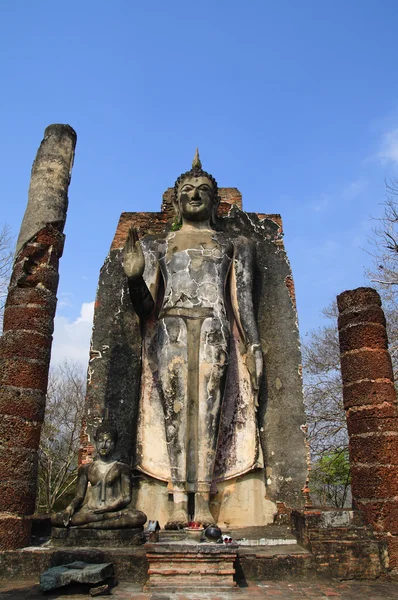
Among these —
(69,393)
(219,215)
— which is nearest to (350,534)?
(219,215)

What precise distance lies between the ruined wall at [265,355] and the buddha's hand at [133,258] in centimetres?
107

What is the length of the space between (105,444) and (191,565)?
149 centimetres

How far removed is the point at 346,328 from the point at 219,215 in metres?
2.55

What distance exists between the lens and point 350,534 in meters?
4.64

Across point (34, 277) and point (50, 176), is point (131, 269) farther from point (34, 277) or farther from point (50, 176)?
point (50, 176)

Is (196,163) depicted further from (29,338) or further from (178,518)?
(178,518)

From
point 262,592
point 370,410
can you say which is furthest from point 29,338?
point 370,410

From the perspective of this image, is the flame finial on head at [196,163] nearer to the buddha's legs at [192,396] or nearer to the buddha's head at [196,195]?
the buddha's head at [196,195]

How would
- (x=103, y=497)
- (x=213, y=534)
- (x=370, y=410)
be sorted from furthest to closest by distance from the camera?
1. (x=370, y=410)
2. (x=103, y=497)
3. (x=213, y=534)

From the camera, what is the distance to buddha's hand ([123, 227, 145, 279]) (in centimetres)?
562

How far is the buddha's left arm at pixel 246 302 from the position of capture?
234 inches

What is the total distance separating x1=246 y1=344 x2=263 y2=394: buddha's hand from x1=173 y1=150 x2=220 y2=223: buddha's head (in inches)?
70.4

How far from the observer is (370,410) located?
536cm

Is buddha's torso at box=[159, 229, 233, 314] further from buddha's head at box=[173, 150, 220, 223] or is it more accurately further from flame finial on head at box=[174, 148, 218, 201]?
flame finial on head at box=[174, 148, 218, 201]
